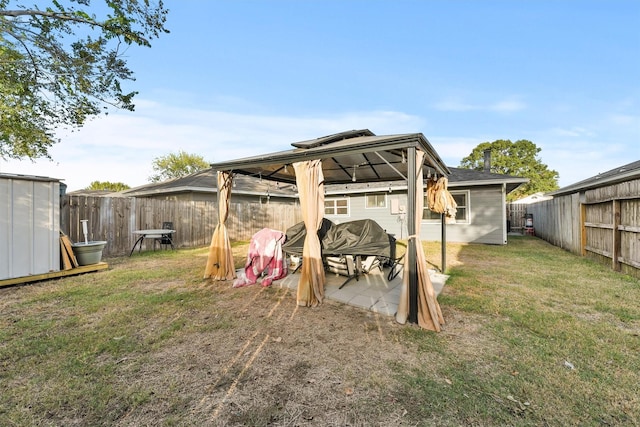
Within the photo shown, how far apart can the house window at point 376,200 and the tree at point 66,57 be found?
34.0 feet

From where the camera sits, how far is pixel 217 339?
2838 millimetres

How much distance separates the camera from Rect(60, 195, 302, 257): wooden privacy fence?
24.1 feet

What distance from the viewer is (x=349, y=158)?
5.41 m

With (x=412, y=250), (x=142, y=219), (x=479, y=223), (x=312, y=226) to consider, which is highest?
(x=142, y=219)

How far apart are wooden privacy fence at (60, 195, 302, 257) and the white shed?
92.5 inches

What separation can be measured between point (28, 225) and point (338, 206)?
11577 millimetres

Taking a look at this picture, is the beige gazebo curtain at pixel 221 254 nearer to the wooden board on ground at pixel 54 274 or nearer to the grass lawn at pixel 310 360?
the grass lawn at pixel 310 360

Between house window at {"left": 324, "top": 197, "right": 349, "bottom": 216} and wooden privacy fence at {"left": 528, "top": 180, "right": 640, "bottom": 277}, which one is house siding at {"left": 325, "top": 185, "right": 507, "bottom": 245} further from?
house window at {"left": 324, "top": 197, "right": 349, "bottom": 216}

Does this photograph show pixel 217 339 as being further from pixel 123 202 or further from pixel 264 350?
pixel 123 202

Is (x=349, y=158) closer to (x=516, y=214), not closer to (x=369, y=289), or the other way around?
(x=369, y=289)

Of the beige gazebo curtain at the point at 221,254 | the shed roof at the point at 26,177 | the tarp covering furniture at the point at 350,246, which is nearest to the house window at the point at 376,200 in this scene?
the tarp covering furniture at the point at 350,246

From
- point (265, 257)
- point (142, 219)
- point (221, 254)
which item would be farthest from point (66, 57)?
point (265, 257)

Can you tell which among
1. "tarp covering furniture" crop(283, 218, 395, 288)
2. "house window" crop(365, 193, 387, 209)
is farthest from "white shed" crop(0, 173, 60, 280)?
"house window" crop(365, 193, 387, 209)

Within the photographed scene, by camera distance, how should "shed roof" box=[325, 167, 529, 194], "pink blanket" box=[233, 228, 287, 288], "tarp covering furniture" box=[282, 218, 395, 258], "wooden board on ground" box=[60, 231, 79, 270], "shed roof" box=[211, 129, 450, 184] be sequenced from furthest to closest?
"shed roof" box=[325, 167, 529, 194] → "wooden board on ground" box=[60, 231, 79, 270] → "pink blanket" box=[233, 228, 287, 288] → "tarp covering furniture" box=[282, 218, 395, 258] → "shed roof" box=[211, 129, 450, 184]
